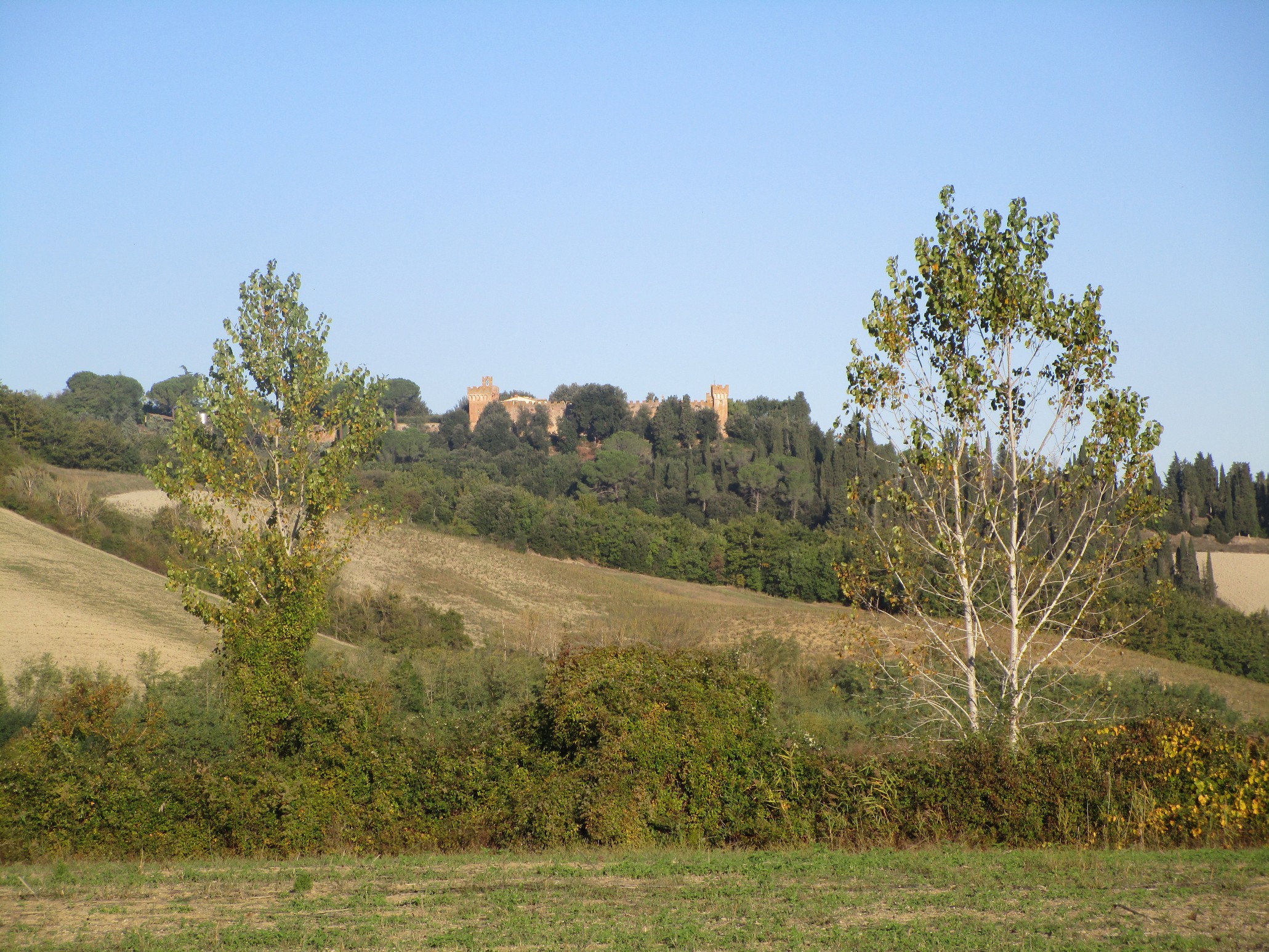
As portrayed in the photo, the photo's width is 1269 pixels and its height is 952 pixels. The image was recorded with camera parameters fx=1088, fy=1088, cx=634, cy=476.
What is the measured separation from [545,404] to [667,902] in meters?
133

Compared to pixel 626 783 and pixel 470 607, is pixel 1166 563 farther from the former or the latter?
pixel 626 783

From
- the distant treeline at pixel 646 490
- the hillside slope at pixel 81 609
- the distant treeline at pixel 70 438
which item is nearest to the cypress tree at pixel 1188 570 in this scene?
the distant treeline at pixel 646 490

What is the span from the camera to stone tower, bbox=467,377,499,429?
14138 centimetres

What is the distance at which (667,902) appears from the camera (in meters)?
7.71

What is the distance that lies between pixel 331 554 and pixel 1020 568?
348 inches

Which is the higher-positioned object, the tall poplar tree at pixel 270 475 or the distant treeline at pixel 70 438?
the distant treeline at pixel 70 438

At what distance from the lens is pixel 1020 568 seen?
1230 cm

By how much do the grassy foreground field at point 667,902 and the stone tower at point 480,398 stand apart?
132m

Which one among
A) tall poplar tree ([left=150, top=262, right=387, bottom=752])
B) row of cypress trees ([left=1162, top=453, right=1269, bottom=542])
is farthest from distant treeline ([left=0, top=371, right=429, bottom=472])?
row of cypress trees ([left=1162, top=453, right=1269, bottom=542])

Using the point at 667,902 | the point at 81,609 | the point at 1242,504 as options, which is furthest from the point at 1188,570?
the point at 667,902

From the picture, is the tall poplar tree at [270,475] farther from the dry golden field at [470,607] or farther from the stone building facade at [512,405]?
the stone building facade at [512,405]

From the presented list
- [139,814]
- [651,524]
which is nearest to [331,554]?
[139,814]

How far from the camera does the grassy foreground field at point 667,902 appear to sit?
666 cm

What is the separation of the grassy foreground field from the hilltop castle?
407 ft
